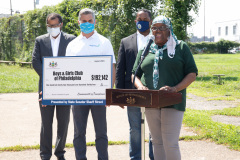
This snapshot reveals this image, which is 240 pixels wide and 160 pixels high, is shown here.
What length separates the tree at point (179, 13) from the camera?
1559 centimetres

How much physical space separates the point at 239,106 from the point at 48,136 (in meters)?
6.51

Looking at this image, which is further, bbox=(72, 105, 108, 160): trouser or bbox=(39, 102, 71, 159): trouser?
bbox=(39, 102, 71, 159): trouser

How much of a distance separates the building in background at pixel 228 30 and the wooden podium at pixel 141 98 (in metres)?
83.7

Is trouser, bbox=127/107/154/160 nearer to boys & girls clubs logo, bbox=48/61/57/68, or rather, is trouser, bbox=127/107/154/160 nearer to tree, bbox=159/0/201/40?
boys & girls clubs logo, bbox=48/61/57/68

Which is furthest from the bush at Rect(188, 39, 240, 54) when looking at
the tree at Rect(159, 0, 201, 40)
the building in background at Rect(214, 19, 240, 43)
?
the tree at Rect(159, 0, 201, 40)

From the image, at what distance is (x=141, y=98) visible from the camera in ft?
9.32

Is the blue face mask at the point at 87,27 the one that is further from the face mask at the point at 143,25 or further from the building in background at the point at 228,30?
the building in background at the point at 228,30

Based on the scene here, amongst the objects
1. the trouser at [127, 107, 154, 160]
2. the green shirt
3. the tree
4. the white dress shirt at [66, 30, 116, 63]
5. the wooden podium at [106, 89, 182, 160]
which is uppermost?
the tree

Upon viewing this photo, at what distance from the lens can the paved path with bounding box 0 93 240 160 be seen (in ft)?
16.4

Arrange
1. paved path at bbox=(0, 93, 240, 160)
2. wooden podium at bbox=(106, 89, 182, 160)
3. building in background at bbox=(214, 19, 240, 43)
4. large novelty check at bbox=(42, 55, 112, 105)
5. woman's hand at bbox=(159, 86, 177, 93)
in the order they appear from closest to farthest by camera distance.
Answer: wooden podium at bbox=(106, 89, 182, 160) → woman's hand at bbox=(159, 86, 177, 93) → large novelty check at bbox=(42, 55, 112, 105) → paved path at bbox=(0, 93, 240, 160) → building in background at bbox=(214, 19, 240, 43)

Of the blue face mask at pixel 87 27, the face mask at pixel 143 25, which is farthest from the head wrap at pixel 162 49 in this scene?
the blue face mask at pixel 87 27

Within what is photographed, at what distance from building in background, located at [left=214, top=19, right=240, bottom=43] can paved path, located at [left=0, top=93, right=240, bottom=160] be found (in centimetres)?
7944

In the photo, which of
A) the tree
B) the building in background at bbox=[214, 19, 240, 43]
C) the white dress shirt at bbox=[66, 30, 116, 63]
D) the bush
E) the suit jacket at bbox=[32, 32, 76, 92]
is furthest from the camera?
the building in background at bbox=[214, 19, 240, 43]

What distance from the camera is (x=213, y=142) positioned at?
563 centimetres
